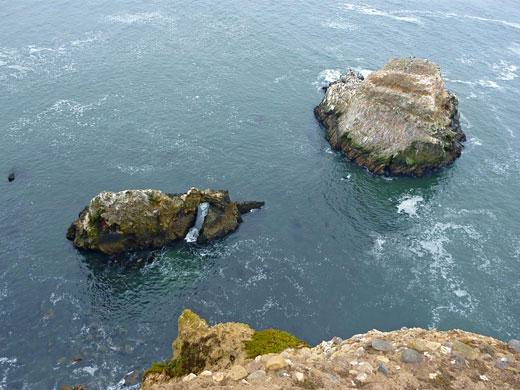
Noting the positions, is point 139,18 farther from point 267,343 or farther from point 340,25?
point 267,343

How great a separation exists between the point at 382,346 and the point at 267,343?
40.1ft

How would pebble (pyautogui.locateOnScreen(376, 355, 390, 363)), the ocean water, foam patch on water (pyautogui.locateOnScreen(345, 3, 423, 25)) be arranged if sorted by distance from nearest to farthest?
pebble (pyautogui.locateOnScreen(376, 355, 390, 363)) < the ocean water < foam patch on water (pyautogui.locateOnScreen(345, 3, 423, 25))

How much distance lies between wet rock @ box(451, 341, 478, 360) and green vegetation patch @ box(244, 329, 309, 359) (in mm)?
15013

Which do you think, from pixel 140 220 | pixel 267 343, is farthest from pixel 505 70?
pixel 267 343

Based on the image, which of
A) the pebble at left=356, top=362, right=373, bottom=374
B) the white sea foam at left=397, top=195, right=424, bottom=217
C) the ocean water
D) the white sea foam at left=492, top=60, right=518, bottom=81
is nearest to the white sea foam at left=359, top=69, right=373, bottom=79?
the ocean water

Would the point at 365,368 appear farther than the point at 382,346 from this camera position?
No

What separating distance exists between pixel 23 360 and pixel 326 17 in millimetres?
156225

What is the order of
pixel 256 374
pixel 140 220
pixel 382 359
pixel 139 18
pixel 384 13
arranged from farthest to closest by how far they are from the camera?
pixel 384 13
pixel 139 18
pixel 140 220
pixel 382 359
pixel 256 374

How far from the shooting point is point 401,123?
3701 inches

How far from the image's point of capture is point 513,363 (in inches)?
1220

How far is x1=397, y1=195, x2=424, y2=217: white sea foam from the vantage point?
8456cm

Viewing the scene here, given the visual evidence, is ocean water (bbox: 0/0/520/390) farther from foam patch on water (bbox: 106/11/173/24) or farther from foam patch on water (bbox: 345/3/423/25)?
foam patch on water (bbox: 345/3/423/25)

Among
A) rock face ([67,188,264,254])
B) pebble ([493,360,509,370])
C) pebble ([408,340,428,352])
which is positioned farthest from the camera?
rock face ([67,188,264,254])

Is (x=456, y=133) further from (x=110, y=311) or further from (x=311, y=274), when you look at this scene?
(x=110, y=311)
